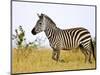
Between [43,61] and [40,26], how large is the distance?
33cm

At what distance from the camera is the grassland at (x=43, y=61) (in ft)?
A: 6.85

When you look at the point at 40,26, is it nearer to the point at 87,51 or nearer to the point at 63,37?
the point at 63,37

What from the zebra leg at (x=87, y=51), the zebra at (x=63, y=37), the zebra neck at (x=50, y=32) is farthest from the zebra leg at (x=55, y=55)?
the zebra leg at (x=87, y=51)

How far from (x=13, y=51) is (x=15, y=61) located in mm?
93

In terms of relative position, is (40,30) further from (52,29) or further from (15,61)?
(15,61)

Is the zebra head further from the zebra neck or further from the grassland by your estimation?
the grassland

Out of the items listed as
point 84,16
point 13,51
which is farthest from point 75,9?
point 13,51

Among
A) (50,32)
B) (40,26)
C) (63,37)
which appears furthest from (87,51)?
(40,26)

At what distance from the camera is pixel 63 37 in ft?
7.46

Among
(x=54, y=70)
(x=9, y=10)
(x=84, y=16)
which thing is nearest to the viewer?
(x=9, y=10)

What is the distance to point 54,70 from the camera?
2.22 metres

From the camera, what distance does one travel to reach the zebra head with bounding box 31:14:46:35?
2.16 m

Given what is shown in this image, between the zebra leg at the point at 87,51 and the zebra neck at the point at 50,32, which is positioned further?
the zebra leg at the point at 87,51

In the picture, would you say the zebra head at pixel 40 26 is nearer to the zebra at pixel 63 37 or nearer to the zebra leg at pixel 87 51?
the zebra at pixel 63 37
